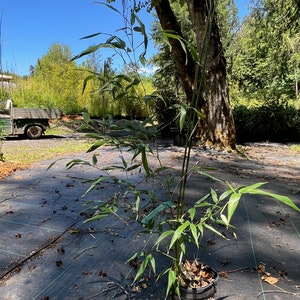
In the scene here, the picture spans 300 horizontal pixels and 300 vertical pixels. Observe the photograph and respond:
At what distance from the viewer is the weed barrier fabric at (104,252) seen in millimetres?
1631

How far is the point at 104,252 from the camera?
2.04 meters

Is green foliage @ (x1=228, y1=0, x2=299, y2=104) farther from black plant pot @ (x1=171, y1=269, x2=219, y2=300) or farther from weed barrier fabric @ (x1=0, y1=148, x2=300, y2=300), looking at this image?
black plant pot @ (x1=171, y1=269, x2=219, y2=300)

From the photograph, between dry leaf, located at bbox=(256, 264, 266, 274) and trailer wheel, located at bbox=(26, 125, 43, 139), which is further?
trailer wheel, located at bbox=(26, 125, 43, 139)

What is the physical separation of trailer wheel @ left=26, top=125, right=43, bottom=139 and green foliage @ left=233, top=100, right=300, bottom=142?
6293mm

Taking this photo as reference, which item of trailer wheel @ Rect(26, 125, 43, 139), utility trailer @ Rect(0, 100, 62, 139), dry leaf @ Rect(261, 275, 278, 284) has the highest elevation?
utility trailer @ Rect(0, 100, 62, 139)

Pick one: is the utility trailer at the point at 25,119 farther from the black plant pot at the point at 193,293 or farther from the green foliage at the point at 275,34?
the black plant pot at the point at 193,293

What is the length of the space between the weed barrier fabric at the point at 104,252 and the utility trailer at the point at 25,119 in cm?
575

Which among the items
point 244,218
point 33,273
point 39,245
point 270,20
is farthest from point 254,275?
point 270,20

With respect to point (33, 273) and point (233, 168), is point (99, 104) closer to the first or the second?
point (233, 168)

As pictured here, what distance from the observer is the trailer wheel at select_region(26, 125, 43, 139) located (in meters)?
9.16

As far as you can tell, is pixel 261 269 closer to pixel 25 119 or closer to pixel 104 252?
pixel 104 252

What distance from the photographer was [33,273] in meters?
1.79

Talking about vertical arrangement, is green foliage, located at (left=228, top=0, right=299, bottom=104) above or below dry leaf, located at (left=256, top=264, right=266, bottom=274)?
above

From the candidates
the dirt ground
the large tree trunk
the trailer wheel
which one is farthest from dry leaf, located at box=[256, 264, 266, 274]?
the trailer wheel
